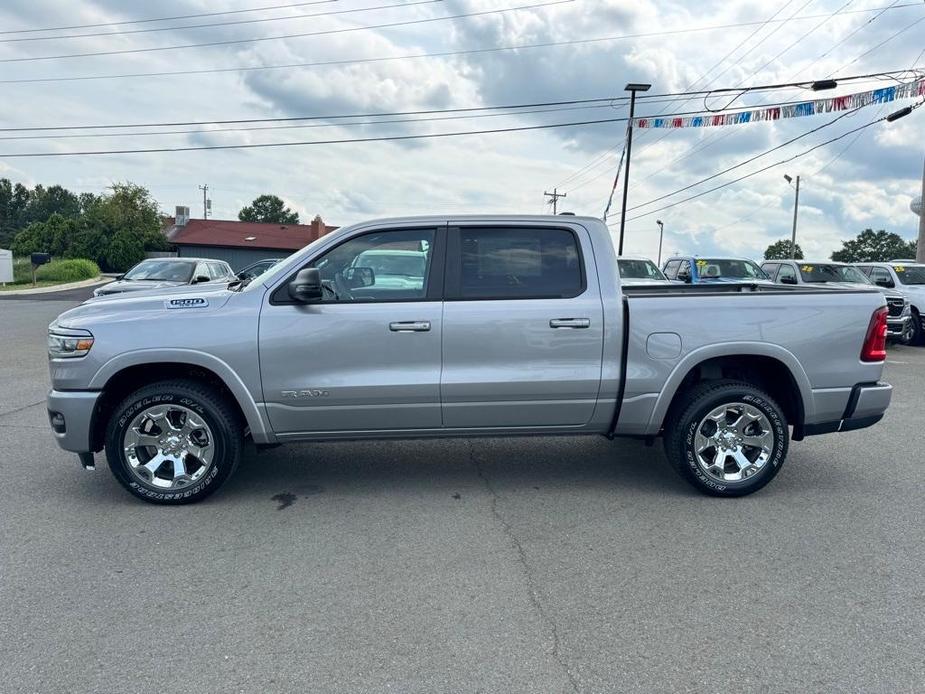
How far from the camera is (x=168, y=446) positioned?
15.1 ft

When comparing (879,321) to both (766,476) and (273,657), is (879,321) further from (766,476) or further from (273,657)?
(273,657)

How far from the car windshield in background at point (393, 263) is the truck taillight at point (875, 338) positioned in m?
3.14

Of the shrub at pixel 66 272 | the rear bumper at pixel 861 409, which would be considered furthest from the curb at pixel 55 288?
the rear bumper at pixel 861 409

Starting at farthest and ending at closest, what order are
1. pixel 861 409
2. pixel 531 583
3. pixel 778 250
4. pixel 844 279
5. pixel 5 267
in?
1. pixel 778 250
2. pixel 5 267
3. pixel 844 279
4. pixel 861 409
5. pixel 531 583

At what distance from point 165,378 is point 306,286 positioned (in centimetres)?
121

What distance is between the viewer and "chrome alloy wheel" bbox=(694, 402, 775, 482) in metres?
4.80

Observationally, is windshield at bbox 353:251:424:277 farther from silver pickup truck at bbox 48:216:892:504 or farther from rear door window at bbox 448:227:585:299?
rear door window at bbox 448:227:585:299

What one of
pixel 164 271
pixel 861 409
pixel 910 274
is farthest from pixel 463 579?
pixel 910 274

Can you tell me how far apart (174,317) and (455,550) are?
235 centimetres

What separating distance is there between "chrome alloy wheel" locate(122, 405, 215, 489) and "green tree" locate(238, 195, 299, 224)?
321ft

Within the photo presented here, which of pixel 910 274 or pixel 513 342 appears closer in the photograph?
pixel 513 342

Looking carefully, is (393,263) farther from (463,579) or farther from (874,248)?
(874,248)

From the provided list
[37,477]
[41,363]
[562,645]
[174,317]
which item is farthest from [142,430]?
[41,363]

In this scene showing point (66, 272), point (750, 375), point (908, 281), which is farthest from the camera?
point (66, 272)
